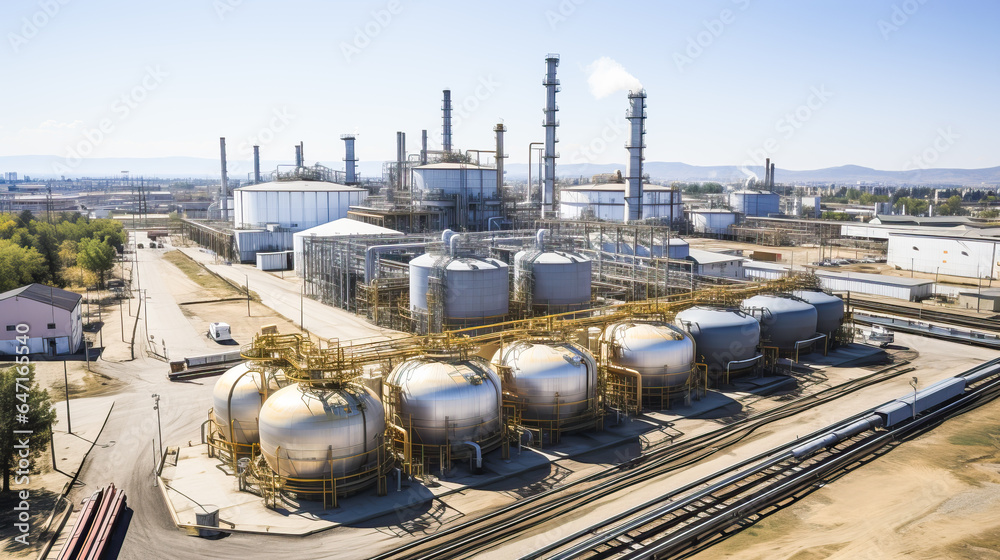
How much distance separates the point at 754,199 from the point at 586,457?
109 metres

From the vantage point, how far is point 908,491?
23.0 m

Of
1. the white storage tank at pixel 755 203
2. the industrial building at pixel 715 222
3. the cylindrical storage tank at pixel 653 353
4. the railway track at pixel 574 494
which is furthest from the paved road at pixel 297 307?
the white storage tank at pixel 755 203

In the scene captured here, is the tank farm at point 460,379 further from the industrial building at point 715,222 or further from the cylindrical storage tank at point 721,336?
the industrial building at point 715,222

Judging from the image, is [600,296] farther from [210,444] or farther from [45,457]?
[45,457]

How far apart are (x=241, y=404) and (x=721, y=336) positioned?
2219 centimetres

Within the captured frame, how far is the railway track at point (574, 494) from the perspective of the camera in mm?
18797

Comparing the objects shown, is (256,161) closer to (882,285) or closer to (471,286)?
(471,286)

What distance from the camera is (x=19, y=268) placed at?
49750 millimetres

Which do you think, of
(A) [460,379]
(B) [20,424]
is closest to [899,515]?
(A) [460,379]

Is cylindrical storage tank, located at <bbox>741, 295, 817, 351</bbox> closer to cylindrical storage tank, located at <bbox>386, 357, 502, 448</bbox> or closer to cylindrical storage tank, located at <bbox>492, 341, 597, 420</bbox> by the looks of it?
cylindrical storage tank, located at <bbox>492, 341, 597, 420</bbox>

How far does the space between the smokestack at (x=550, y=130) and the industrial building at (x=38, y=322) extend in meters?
45.2

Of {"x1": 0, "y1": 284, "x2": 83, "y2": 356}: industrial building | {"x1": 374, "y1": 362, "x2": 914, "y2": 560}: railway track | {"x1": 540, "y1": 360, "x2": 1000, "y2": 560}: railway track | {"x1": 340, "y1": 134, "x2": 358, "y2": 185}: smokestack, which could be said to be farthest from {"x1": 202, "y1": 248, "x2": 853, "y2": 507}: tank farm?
{"x1": 340, "y1": 134, "x2": 358, "y2": 185}: smokestack

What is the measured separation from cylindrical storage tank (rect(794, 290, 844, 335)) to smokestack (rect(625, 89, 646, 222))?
85.1ft

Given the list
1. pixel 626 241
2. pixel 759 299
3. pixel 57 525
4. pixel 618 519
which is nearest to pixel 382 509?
pixel 618 519
